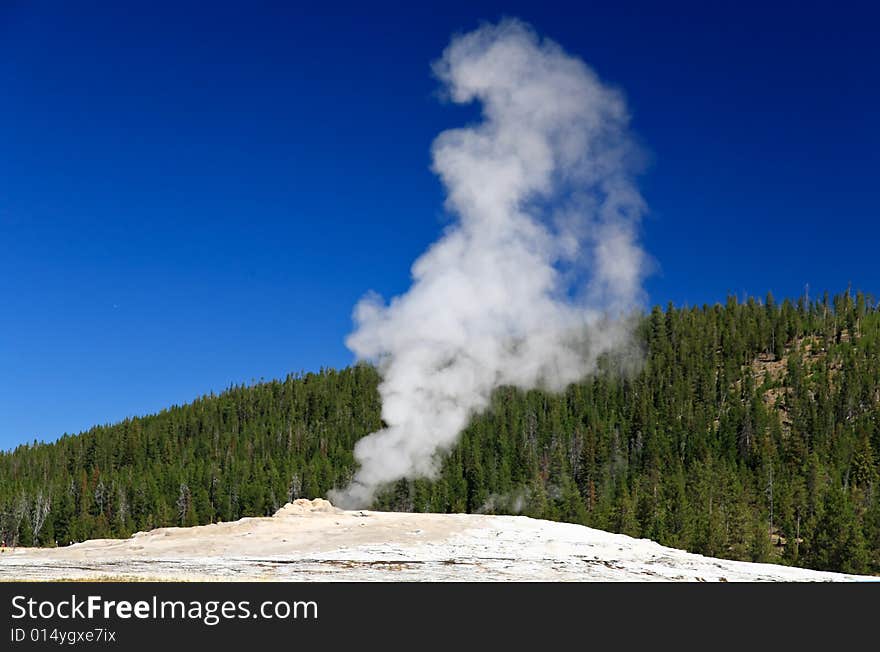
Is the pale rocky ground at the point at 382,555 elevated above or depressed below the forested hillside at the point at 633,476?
below

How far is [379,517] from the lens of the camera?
62875mm

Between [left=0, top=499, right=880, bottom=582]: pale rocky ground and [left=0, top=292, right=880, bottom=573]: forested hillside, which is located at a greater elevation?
[left=0, top=292, right=880, bottom=573]: forested hillside

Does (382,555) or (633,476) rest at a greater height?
(633,476)

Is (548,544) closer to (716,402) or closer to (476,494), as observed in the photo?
(476,494)

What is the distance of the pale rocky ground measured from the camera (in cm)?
3572

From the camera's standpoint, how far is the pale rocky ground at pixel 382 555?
35719 millimetres

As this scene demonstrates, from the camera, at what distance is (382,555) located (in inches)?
1736

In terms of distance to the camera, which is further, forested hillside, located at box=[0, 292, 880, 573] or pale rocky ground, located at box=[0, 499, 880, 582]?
forested hillside, located at box=[0, 292, 880, 573]

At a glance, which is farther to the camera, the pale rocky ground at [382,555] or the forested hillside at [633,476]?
the forested hillside at [633,476]

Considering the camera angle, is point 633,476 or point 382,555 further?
point 633,476

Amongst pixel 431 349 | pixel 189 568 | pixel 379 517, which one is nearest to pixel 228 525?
pixel 379 517
